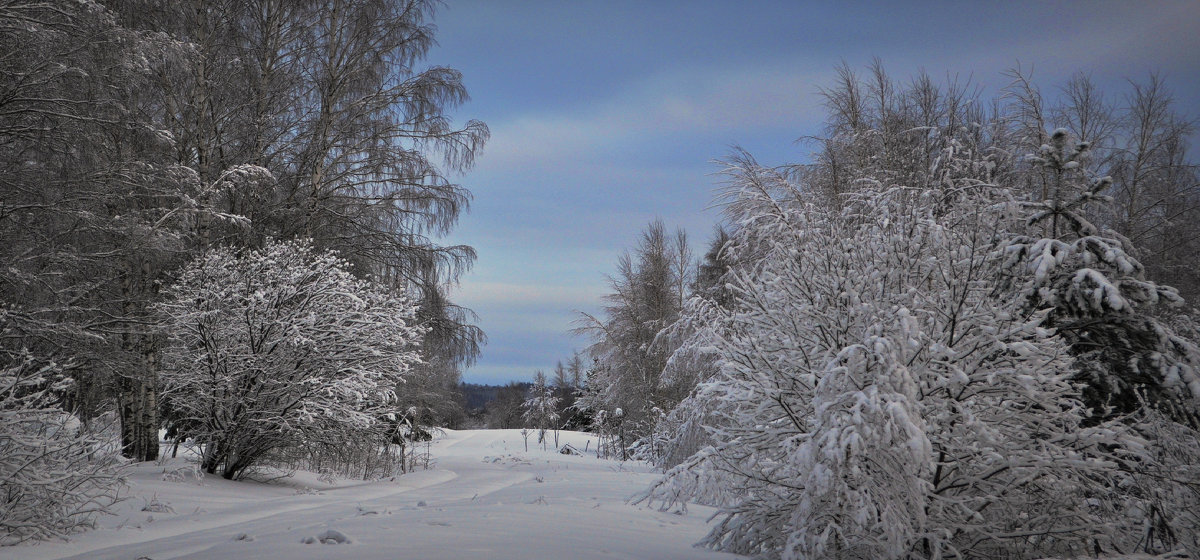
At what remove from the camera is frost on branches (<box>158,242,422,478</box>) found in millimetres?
9750

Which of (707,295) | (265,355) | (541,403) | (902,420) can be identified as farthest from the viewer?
(541,403)

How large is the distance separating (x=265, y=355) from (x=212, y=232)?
3851 millimetres

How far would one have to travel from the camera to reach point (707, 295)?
18078mm

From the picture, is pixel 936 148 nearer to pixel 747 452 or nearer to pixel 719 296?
pixel 719 296

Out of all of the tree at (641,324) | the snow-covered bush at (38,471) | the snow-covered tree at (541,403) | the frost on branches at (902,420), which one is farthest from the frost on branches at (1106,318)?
the snow-covered tree at (541,403)

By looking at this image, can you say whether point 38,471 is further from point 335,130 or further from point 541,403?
point 541,403

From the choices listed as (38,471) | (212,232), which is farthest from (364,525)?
(212,232)

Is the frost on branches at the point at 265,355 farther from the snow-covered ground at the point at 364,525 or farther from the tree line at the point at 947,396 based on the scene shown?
the tree line at the point at 947,396

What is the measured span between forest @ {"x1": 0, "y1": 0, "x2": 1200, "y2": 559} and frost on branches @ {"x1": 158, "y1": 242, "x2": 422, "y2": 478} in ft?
0.18

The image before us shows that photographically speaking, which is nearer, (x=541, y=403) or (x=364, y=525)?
(x=364, y=525)

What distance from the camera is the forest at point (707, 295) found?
4.34 metres

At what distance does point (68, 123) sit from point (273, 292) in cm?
335

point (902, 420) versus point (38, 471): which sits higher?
point (902, 420)

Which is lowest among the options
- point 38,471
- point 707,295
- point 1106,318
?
point 38,471
